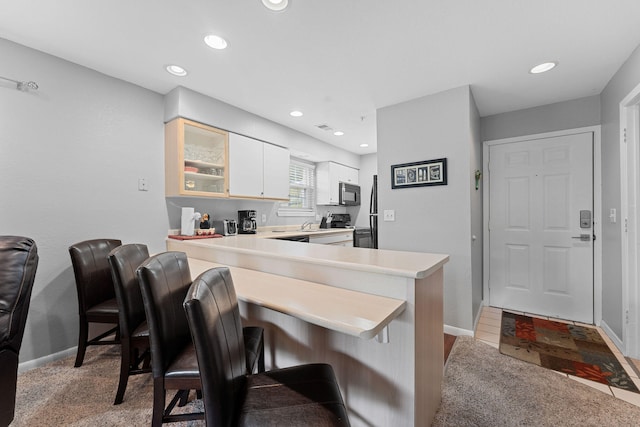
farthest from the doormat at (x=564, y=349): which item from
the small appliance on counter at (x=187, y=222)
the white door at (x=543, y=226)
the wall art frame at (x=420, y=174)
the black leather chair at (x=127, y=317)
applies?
the small appliance on counter at (x=187, y=222)

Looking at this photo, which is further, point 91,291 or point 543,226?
point 543,226

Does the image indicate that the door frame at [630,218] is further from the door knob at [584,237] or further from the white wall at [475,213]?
the white wall at [475,213]

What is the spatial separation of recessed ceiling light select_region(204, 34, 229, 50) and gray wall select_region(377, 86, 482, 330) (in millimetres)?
1813

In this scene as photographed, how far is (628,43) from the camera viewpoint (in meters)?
1.93

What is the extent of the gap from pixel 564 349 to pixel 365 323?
8.03ft

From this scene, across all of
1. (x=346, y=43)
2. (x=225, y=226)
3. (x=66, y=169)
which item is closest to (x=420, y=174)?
(x=346, y=43)

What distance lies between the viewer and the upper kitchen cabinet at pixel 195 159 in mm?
2693

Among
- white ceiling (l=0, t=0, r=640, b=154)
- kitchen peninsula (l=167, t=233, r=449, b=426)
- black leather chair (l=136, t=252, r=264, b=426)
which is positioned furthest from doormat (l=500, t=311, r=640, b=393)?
white ceiling (l=0, t=0, r=640, b=154)

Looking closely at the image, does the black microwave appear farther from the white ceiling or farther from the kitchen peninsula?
the kitchen peninsula

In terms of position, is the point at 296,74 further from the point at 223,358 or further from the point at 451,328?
the point at 451,328

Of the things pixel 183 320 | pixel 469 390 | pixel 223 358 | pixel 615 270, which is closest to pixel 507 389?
pixel 469 390

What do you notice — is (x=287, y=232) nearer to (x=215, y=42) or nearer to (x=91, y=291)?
(x=91, y=291)

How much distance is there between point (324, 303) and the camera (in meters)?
1.18

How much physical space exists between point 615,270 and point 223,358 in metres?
3.35
